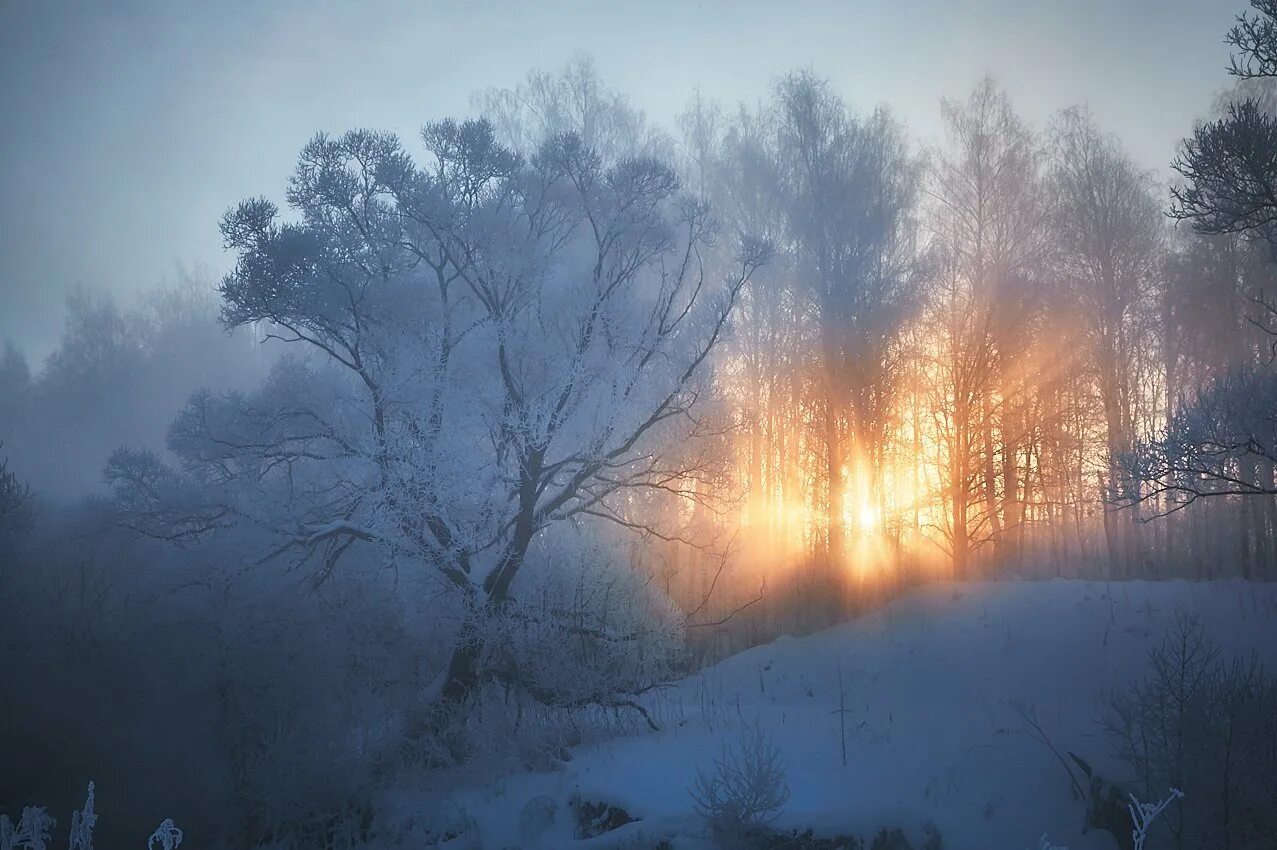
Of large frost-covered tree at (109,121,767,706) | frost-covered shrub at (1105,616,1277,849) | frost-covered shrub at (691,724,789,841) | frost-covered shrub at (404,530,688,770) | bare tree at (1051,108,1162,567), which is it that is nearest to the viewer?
frost-covered shrub at (1105,616,1277,849)

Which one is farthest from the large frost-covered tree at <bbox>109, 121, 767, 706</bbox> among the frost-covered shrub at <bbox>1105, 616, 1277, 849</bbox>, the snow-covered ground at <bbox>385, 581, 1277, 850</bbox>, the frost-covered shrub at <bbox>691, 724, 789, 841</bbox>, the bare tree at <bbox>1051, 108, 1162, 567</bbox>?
the bare tree at <bbox>1051, 108, 1162, 567</bbox>

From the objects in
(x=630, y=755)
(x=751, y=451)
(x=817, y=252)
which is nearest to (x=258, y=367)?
(x=751, y=451)

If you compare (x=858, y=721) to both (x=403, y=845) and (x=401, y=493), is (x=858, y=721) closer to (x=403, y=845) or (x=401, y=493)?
(x=403, y=845)

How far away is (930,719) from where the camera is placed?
9.39m

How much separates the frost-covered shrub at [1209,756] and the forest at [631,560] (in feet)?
0.10

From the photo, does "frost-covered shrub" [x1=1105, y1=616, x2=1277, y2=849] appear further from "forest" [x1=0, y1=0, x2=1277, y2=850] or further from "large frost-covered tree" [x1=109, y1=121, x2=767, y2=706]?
"large frost-covered tree" [x1=109, y1=121, x2=767, y2=706]

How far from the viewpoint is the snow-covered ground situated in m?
7.29

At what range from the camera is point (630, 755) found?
9219mm

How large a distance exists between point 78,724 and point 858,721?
894 centimetres

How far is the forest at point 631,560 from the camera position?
24.8ft

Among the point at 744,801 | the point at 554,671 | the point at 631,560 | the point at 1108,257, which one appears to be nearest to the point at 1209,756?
the point at 744,801

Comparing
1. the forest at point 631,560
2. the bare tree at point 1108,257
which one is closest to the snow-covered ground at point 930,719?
the forest at point 631,560

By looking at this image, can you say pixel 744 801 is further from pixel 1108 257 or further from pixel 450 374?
pixel 1108 257

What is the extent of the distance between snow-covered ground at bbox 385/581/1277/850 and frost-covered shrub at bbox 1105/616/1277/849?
720mm
